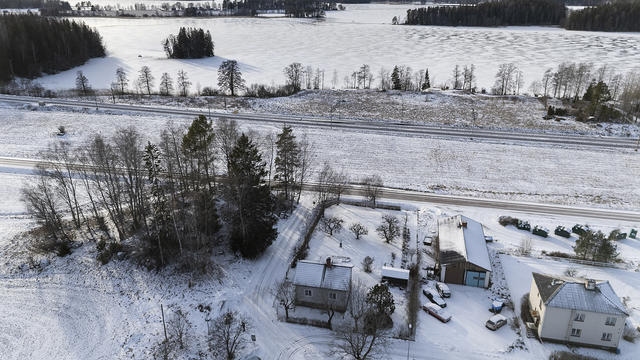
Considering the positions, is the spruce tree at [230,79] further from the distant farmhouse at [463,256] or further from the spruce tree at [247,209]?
the distant farmhouse at [463,256]

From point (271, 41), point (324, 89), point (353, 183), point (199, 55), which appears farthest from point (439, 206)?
point (271, 41)

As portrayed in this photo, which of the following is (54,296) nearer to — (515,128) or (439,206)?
(439,206)

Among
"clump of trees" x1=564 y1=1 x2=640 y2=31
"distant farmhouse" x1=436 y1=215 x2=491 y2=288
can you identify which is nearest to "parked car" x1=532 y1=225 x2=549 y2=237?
"distant farmhouse" x1=436 y1=215 x2=491 y2=288

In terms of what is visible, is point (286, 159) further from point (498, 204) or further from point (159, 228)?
point (498, 204)

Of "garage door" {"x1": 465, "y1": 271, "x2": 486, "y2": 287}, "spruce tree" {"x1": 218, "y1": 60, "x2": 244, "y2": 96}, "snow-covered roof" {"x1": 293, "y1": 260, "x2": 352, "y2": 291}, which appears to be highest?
"spruce tree" {"x1": 218, "y1": 60, "x2": 244, "y2": 96}

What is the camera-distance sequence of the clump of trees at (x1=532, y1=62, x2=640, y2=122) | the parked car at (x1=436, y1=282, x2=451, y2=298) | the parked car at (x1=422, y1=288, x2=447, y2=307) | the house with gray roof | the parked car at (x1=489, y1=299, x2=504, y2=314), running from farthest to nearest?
the clump of trees at (x1=532, y1=62, x2=640, y2=122) → the parked car at (x1=436, y1=282, x2=451, y2=298) → the parked car at (x1=422, y1=288, x2=447, y2=307) → the parked car at (x1=489, y1=299, x2=504, y2=314) → the house with gray roof

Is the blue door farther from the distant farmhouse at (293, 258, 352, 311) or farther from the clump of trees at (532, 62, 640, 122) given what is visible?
the clump of trees at (532, 62, 640, 122)

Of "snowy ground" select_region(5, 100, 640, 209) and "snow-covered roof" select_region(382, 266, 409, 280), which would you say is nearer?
"snow-covered roof" select_region(382, 266, 409, 280)
